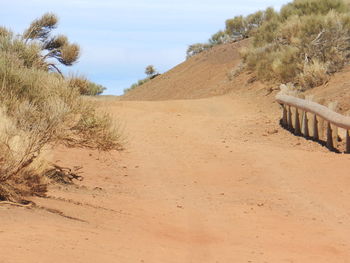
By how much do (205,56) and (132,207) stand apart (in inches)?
1451

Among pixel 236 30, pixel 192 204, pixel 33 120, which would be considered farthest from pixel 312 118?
pixel 236 30

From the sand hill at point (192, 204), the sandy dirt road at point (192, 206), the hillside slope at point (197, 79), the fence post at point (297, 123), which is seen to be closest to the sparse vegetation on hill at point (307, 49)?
the hillside slope at point (197, 79)

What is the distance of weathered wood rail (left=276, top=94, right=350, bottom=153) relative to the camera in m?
14.4

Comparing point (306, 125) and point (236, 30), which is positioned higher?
point (236, 30)

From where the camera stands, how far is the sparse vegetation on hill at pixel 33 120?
7992mm

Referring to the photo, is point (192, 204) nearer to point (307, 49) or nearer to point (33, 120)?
point (33, 120)

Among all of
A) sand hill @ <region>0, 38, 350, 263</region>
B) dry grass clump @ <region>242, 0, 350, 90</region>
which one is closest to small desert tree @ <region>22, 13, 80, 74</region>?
sand hill @ <region>0, 38, 350, 263</region>

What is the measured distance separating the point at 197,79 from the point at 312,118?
2442 cm

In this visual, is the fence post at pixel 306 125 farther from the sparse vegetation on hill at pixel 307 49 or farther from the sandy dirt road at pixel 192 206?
the sparse vegetation on hill at pixel 307 49

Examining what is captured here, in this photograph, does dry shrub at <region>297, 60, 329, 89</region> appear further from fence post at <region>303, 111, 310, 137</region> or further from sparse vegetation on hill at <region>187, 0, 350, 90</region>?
fence post at <region>303, 111, 310, 137</region>

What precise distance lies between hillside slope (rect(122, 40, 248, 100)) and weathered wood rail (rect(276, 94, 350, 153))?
15.7 metres

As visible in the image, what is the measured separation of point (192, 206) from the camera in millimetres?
10000

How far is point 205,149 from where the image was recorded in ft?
47.8

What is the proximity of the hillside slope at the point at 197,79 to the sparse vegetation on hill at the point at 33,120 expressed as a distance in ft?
74.5
